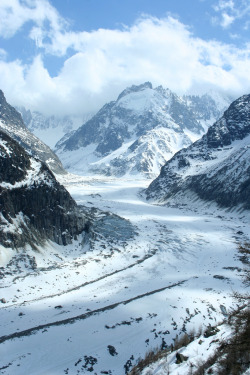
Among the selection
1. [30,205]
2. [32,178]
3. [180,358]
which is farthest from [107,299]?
[32,178]

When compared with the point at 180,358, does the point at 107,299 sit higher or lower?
lower

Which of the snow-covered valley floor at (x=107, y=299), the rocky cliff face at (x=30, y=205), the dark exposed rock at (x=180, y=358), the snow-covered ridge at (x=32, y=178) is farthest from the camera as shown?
the snow-covered ridge at (x=32, y=178)

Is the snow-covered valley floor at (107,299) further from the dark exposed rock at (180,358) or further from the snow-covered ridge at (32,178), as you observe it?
the snow-covered ridge at (32,178)

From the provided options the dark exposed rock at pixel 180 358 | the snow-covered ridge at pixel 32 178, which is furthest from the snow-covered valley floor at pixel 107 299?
the snow-covered ridge at pixel 32 178

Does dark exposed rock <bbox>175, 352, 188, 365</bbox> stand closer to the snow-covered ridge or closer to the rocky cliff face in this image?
the rocky cliff face

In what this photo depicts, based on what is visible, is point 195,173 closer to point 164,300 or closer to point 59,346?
point 164,300

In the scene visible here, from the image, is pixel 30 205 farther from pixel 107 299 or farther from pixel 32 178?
pixel 107 299
